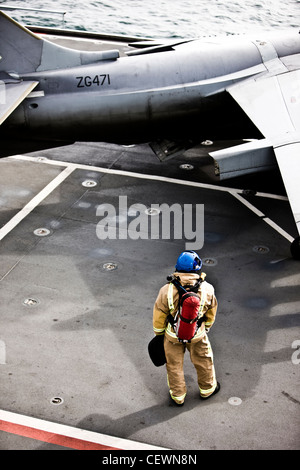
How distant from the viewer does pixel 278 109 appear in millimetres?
17281

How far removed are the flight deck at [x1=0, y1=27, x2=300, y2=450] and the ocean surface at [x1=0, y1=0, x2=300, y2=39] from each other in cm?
2666

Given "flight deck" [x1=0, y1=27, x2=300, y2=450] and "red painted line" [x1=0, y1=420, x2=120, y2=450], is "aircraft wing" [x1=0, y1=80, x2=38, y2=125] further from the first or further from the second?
"red painted line" [x1=0, y1=420, x2=120, y2=450]

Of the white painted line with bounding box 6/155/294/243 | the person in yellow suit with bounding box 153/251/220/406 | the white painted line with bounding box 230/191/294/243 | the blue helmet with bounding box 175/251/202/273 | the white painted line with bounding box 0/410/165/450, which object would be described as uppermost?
the blue helmet with bounding box 175/251/202/273

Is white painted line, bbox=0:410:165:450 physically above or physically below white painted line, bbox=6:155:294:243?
above

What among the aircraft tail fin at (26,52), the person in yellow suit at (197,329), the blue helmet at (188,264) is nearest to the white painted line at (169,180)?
the aircraft tail fin at (26,52)

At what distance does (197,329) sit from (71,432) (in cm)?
252

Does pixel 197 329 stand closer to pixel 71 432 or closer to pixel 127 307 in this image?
pixel 71 432

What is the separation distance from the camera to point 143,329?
1317cm

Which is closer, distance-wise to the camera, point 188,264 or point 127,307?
point 188,264

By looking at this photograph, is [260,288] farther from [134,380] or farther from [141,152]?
[141,152]

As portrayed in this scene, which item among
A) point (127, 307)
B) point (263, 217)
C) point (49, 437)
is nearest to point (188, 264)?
point (49, 437)

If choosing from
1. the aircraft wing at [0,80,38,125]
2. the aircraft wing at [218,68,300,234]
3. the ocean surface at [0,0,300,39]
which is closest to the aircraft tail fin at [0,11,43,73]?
the aircraft wing at [0,80,38,125]

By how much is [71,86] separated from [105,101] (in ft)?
3.01

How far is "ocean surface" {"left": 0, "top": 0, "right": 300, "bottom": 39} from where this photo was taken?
44688mm
